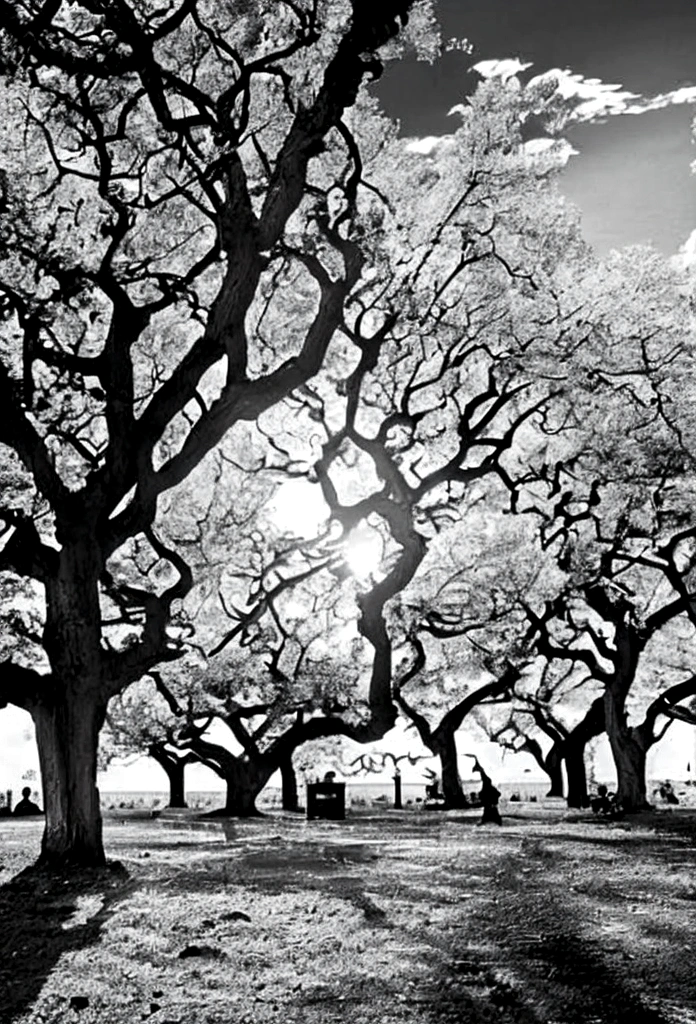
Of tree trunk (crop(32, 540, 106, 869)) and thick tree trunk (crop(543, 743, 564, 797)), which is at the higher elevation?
tree trunk (crop(32, 540, 106, 869))

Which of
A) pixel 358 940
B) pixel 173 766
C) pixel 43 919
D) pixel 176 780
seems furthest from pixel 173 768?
pixel 358 940

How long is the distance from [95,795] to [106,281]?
738 centimetres

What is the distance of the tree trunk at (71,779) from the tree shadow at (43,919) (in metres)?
0.52

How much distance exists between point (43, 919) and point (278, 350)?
36.8 ft

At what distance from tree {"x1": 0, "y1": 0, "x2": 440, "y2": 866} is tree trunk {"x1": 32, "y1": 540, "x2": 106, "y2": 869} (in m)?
0.03

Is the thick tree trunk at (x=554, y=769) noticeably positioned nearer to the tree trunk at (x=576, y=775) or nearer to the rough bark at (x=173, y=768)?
the tree trunk at (x=576, y=775)

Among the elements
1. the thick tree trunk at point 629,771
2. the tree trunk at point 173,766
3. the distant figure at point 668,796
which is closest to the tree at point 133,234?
the thick tree trunk at point 629,771

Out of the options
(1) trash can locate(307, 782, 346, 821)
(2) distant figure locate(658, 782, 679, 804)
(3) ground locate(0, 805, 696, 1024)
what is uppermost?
(3) ground locate(0, 805, 696, 1024)

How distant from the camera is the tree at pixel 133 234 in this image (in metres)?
11.6

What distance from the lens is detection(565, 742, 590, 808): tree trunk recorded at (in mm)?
33438

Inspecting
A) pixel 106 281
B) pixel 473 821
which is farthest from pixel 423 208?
pixel 473 821

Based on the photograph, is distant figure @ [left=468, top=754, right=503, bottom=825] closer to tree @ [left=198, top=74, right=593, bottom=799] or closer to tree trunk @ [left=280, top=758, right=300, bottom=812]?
tree @ [left=198, top=74, right=593, bottom=799]

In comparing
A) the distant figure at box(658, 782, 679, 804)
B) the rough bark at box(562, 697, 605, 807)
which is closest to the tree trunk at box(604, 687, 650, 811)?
the rough bark at box(562, 697, 605, 807)

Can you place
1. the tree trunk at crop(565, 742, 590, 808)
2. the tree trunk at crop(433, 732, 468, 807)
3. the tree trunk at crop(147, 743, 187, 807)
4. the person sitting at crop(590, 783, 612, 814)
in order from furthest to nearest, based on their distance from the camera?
the tree trunk at crop(147, 743, 187, 807) < the tree trunk at crop(433, 732, 468, 807) < the tree trunk at crop(565, 742, 590, 808) < the person sitting at crop(590, 783, 612, 814)
